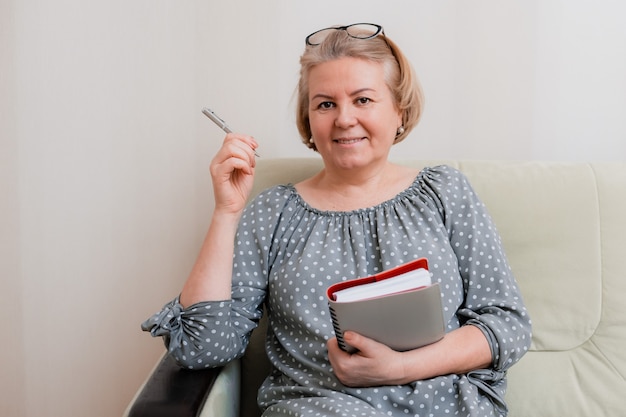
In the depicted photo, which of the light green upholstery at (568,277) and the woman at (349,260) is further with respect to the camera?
the light green upholstery at (568,277)

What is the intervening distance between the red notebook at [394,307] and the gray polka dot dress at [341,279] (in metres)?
0.17

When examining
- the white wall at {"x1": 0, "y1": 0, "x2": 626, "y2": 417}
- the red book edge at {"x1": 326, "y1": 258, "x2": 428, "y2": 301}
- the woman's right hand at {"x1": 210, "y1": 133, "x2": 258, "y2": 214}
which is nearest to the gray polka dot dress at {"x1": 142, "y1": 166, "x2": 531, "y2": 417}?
the woman's right hand at {"x1": 210, "y1": 133, "x2": 258, "y2": 214}

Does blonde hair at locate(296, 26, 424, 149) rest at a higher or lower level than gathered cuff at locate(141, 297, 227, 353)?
higher

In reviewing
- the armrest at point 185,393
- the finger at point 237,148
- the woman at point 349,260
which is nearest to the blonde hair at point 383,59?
the woman at point 349,260

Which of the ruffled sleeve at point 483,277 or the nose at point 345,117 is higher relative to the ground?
the nose at point 345,117

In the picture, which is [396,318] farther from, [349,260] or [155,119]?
[155,119]

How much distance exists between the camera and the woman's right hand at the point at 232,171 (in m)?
1.38

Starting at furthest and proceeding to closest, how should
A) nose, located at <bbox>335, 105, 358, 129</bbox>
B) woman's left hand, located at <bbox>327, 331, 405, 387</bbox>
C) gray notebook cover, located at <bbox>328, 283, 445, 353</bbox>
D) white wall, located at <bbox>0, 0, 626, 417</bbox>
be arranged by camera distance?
1. white wall, located at <bbox>0, 0, 626, 417</bbox>
2. nose, located at <bbox>335, 105, 358, 129</bbox>
3. woman's left hand, located at <bbox>327, 331, 405, 387</bbox>
4. gray notebook cover, located at <bbox>328, 283, 445, 353</bbox>

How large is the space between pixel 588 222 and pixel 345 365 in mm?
660

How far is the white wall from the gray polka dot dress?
0.40 metres

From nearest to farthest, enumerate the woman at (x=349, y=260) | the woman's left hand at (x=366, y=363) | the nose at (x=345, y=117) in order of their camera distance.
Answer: the woman's left hand at (x=366, y=363) → the woman at (x=349, y=260) → the nose at (x=345, y=117)

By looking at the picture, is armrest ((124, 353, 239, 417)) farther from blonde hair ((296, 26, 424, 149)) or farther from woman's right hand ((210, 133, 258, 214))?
blonde hair ((296, 26, 424, 149))

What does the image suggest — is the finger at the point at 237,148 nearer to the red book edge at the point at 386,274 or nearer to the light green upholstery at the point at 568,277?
the red book edge at the point at 386,274

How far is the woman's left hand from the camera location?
3.89 feet
